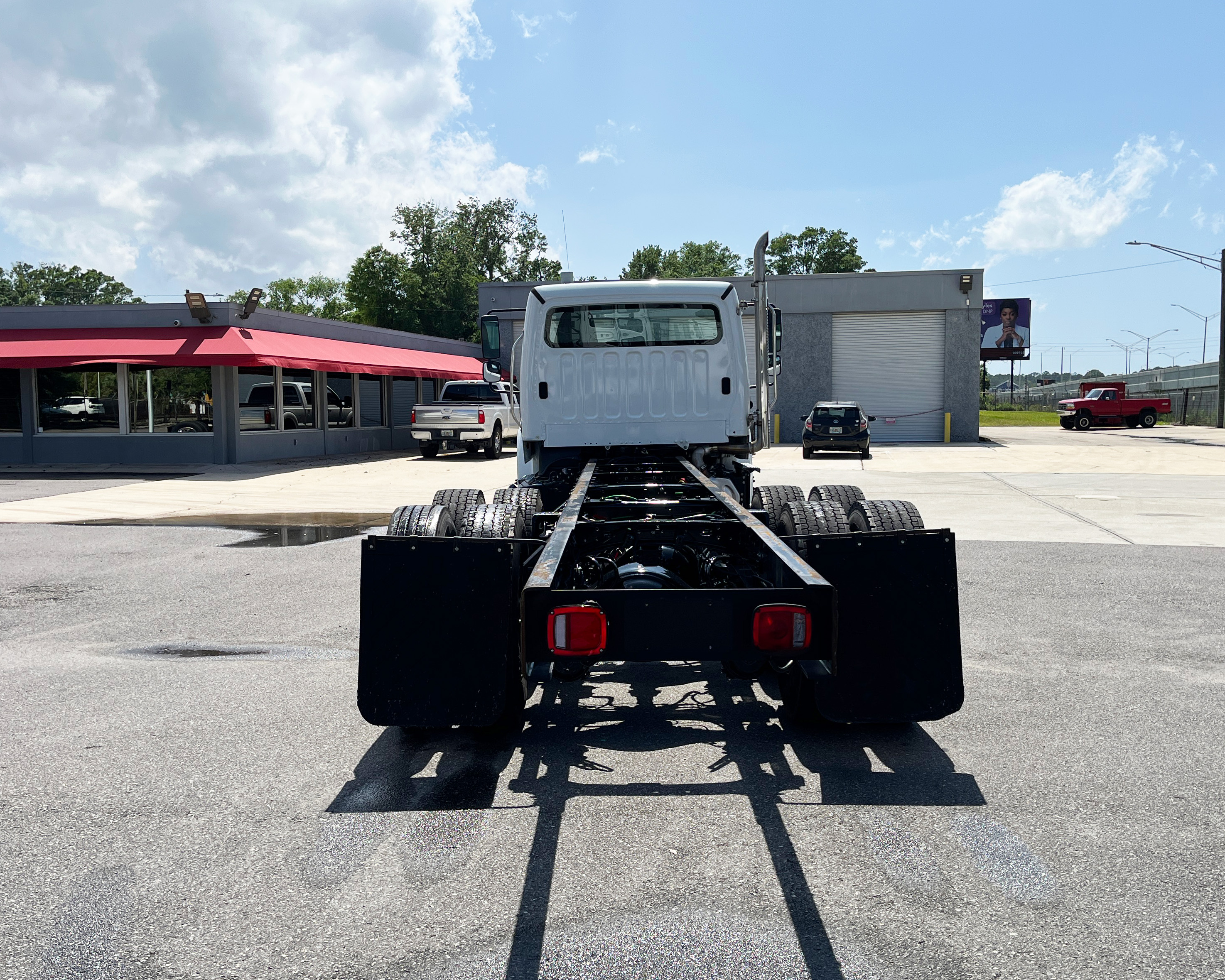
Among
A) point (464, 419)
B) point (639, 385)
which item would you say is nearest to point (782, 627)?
point (639, 385)

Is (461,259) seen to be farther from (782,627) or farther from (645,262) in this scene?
(782,627)

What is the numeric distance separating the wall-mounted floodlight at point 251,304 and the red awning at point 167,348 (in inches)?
15.9

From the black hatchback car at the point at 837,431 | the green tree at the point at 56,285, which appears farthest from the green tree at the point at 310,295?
the black hatchback car at the point at 837,431

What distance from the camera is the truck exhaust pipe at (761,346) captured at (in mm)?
7633

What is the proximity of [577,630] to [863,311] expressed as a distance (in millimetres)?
31874

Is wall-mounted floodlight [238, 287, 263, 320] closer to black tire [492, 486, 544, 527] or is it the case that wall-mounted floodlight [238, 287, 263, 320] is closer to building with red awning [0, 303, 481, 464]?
building with red awning [0, 303, 481, 464]

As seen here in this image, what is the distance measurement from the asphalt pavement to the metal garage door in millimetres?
28459

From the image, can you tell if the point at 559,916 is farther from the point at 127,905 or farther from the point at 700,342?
the point at 700,342

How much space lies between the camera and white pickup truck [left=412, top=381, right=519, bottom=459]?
26.7 meters

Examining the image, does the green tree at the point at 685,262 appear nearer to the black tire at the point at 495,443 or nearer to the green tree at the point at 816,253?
the green tree at the point at 816,253

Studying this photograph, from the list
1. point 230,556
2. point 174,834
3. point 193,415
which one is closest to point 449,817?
point 174,834

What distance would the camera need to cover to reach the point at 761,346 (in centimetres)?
788

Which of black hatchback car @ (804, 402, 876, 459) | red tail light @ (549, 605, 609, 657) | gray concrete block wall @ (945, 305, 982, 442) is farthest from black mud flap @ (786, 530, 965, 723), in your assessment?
gray concrete block wall @ (945, 305, 982, 442)

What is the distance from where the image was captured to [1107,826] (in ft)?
12.0
